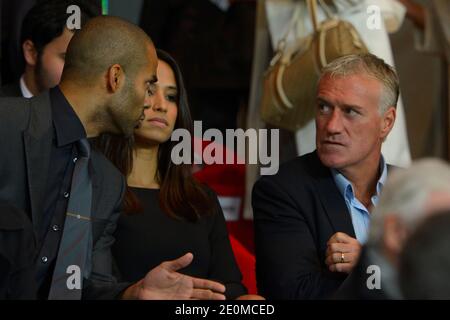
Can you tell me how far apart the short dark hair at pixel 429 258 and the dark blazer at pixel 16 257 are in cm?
96

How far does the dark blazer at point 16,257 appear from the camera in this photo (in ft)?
8.34

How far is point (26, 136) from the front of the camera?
2971 millimetres

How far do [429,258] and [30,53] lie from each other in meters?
2.28

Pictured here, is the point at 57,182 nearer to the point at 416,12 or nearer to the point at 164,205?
the point at 164,205

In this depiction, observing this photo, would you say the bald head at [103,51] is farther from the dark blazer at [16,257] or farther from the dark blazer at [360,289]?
the dark blazer at [360,289]

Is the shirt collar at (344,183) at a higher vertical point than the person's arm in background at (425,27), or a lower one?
lower

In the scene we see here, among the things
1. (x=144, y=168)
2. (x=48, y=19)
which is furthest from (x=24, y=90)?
(x=144, y=168)

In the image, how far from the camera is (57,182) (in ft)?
9.95

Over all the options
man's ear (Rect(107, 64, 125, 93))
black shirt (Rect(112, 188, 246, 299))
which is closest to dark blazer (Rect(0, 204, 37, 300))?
man's ear (Rect(107, 64, 125, 93))

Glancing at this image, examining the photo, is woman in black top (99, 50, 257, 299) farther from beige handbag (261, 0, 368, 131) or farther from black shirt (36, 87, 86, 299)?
beige handbag (261, 0, 368, 131)

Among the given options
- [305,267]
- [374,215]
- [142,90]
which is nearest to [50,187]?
[142,90]

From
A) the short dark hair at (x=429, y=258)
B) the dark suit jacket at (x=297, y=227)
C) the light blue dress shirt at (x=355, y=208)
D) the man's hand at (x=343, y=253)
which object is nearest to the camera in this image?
the short dark hair at (x=429, y=258)

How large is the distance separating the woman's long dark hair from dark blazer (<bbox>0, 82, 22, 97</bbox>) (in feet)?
1.34

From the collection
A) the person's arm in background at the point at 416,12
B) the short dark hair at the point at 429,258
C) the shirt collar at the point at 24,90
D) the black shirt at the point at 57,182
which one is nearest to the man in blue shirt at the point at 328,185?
the black shirt at the point at 57,182
